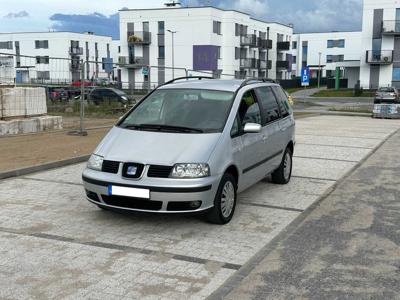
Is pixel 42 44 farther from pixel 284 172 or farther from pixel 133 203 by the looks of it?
pixel 133 203

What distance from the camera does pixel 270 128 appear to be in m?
7.21

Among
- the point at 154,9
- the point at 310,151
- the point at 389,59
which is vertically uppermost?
the point at 154,9

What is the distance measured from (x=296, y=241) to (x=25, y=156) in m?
6.43

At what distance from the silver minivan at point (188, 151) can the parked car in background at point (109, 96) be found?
17391 millimetres

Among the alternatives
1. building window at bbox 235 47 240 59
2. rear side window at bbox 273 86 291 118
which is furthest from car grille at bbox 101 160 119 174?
building window at bbox 235 47 240 59

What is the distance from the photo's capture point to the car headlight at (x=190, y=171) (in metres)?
5.29

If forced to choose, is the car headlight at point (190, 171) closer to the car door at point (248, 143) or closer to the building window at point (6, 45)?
the car door at point (248, 143)

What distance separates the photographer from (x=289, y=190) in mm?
7801

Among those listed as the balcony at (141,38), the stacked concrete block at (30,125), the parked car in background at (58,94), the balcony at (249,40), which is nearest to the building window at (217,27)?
the balcony at (249,40)

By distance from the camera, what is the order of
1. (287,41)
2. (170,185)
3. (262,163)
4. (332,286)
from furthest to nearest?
(287,41) < (262,163) < (170,185) < (332,286)

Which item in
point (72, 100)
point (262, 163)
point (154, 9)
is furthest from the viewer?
point (154, 9)

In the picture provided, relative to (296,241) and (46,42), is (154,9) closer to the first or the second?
(46,42)

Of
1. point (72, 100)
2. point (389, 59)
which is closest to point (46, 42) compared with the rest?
point (389, 59)

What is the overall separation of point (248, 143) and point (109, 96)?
65.5 ft
